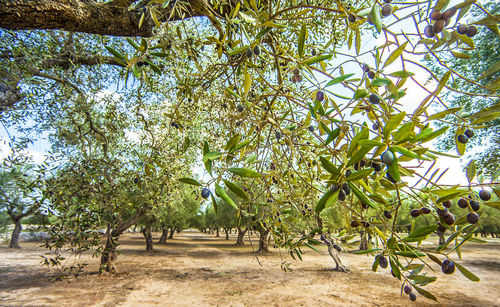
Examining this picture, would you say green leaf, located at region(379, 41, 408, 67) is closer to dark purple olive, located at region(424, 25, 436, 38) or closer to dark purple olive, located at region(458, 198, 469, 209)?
dark purple olive, located at region(424, 25, 436, 38)

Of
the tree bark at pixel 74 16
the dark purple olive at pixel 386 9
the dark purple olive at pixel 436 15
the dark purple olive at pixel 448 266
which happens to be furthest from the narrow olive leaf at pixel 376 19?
the tree bark at pixel 74 16

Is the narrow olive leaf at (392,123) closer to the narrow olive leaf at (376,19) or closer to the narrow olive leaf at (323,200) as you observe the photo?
the narrow olive leaf at (323,200)

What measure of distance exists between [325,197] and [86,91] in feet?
17.6

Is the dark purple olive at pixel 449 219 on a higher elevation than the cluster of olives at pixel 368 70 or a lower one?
lower

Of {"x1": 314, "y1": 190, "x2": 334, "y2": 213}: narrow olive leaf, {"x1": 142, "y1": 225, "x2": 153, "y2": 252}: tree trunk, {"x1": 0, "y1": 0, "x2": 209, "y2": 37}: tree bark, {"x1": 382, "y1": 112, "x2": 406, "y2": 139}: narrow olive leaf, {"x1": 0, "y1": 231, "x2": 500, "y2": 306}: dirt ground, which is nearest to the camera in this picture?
{"x1": 382, "y1": 112, "x2": 406, "y2": 139}: narrow olive leaf

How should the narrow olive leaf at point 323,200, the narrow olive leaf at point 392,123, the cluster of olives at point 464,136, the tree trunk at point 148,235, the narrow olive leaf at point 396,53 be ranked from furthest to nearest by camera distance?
1. the tree trunk at point 148,235
2. the cluster of olives at point 464,136
3. the narrow olive leaf at point 396,53
4. the narrow olive leaf at point 323,200
5. the narrow olive leaf at point 392,123

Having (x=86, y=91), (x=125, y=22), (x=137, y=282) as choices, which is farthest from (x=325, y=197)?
(x=137, y=282)

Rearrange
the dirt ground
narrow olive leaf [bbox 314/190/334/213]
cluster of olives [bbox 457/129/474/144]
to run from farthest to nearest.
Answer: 1. the dirt ground
2. cluster of olives [bbox 457/129/474/144]
3. narrow olive leaf [bbox 314/190/334/213]

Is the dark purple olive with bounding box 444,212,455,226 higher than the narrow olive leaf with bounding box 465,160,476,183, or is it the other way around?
the narrow olive leaf with bounding box 465,160,476,183

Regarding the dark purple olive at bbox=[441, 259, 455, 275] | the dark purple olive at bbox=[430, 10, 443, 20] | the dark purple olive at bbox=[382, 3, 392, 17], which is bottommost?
the dark purple olive at bbox=[441, 259, 455, 275]

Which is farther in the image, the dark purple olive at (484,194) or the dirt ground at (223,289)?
the dirt ground at (223,289)

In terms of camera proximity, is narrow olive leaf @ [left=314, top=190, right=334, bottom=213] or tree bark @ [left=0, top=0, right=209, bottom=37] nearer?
narrow olive leaf @ [left=314, top=190, right=334, bottom=213]

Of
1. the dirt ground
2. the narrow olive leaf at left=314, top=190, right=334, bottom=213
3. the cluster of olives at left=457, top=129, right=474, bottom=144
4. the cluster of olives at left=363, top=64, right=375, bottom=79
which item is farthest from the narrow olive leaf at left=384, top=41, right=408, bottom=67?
the dirt ground

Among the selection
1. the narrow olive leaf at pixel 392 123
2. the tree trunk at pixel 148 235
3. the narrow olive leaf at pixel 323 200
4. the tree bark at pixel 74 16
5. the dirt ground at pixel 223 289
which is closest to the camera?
the narrow olive leaf at pixel 392 123
